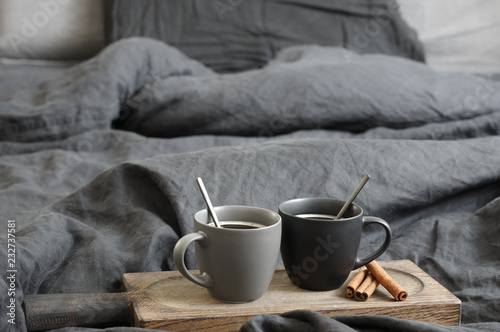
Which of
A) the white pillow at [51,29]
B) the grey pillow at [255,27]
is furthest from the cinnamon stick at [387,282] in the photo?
the white pillow at [51,29]

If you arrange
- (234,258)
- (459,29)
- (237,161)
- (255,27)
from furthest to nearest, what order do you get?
(459,29), (255,27), (237,161), (234,258)

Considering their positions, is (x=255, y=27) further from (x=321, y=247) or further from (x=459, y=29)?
(x=321, y=247)

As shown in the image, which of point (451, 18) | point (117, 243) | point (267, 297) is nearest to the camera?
point (267, 297)

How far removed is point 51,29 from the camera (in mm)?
1761

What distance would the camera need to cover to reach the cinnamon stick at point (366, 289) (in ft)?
1.79

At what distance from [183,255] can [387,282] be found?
20 cm

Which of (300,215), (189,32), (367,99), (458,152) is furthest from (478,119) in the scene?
(189,32)

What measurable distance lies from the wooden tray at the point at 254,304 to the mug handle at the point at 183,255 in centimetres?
2

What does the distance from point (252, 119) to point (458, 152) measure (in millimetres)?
441

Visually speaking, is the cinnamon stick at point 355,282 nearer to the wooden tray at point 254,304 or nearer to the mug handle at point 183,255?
the wooden tray at point 254,304

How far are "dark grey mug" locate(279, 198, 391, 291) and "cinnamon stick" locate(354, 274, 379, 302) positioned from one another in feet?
0.06

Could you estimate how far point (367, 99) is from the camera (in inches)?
46.5

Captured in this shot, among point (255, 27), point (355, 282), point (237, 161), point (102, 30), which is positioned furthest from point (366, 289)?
point (102, 30)

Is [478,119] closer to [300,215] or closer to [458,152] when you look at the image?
[458,152]
